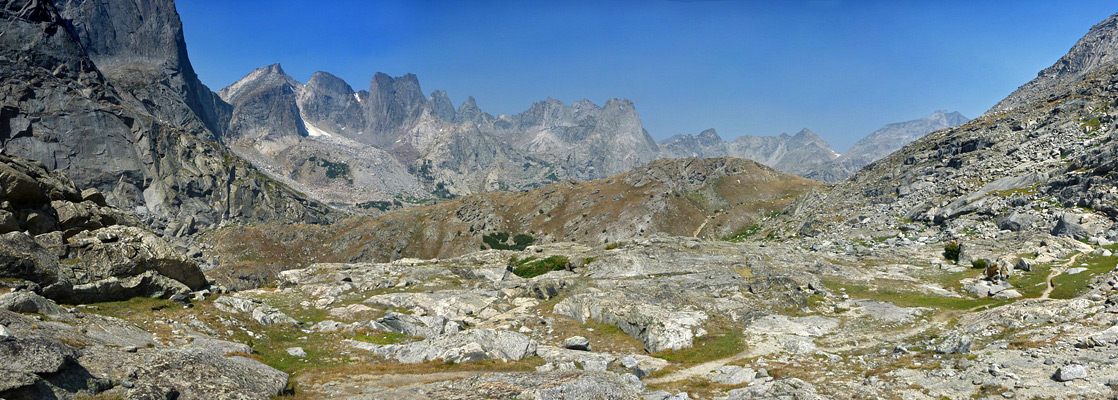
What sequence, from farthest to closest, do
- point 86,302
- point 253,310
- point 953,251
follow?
point 953,251, point 253,310, point 86,302

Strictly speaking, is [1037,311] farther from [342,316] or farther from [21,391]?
[342,316]

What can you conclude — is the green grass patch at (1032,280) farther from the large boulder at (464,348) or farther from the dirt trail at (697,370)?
the large boulder at (464,348)

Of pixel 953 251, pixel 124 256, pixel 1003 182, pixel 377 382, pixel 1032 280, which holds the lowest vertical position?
pixel 377 382

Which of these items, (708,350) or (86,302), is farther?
(708,350)

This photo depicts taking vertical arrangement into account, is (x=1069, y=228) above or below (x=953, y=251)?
above

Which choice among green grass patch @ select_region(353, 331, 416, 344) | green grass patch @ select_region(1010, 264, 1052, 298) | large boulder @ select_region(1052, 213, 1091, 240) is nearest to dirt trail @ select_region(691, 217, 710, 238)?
large boulder @ select_region(1052, 213, 1091, 240)

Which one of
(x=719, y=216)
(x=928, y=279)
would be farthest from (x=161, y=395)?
(x=719, y=216)

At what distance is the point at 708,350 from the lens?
3172 cm

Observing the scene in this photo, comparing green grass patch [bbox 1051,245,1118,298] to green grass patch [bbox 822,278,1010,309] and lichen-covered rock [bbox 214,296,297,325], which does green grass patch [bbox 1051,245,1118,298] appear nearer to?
green grass patch [bbox 822,278,1010,309]

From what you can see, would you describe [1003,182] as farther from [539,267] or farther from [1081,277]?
[539,267]

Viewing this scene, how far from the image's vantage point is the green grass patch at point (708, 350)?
30406 millimetres

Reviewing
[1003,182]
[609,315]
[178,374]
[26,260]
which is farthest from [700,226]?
[178,374]

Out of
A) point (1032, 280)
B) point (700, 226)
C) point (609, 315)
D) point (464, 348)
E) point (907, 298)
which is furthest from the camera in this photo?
point (700, 226)

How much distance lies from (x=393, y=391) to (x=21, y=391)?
10.8 metres
